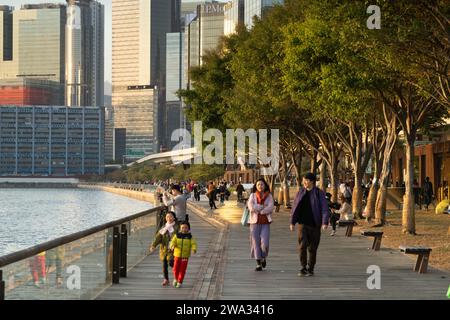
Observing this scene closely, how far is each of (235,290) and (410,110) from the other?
1867 centimetres

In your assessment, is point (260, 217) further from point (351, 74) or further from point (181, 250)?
point (351, 74)

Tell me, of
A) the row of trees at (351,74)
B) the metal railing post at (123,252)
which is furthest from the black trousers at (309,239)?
the row of trees at (351,74)

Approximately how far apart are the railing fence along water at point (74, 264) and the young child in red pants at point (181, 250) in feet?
3.74

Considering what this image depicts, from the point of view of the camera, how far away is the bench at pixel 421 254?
1881 centimetres

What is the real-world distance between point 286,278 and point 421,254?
2.83 m

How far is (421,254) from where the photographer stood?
19.2 meters

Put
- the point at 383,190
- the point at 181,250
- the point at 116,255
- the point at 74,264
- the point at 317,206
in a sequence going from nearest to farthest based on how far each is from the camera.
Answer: the point at 74,264
the point at 181,250
the point at 116,255
the point at 317,206
the point at 383,190

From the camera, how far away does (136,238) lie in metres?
21.2

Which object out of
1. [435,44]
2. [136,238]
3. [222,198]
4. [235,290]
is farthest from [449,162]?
[235,290]

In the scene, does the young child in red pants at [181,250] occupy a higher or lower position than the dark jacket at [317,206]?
lower

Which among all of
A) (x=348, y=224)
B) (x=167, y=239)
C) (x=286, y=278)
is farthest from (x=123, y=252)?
(x=348, y=224)

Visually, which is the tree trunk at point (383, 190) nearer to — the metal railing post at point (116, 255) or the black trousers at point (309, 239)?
the black trousers at point (309, 239)

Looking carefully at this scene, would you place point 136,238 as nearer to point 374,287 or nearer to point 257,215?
point 257,215

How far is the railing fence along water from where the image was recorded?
35.8 feet
